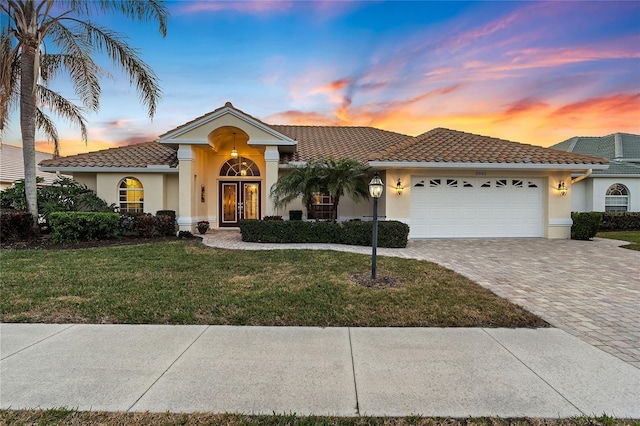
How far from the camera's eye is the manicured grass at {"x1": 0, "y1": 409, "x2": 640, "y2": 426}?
2.30 meters

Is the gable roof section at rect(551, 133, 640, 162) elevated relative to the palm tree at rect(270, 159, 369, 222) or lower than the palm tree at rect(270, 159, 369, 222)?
elevated

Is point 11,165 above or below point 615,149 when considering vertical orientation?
below

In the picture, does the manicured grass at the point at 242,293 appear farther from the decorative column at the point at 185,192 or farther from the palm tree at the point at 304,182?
the decorative column at the point at 185,192

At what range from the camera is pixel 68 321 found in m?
4.28

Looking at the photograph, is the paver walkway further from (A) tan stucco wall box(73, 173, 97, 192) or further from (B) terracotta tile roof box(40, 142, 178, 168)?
(A) tan stucco wall box(73, 173, 97, 192)

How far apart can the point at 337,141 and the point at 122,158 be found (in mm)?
11003

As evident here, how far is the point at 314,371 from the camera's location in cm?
303

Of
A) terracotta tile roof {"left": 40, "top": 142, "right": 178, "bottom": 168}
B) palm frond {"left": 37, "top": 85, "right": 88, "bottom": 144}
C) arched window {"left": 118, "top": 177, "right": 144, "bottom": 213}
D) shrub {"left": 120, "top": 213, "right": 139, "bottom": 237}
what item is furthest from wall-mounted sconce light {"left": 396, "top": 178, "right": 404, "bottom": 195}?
palm frond {"left": 37, "top": 85, "right": 88, "bottom": 144}

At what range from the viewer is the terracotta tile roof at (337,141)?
15.3m

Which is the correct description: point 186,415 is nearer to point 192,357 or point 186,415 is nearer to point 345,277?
point 192,357

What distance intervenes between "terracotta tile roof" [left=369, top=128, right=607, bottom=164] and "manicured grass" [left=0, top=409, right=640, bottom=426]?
10030mm

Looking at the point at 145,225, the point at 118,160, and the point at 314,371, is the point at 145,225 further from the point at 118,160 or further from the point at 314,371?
the point at 314,371

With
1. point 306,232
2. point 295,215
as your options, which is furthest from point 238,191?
point 306,232

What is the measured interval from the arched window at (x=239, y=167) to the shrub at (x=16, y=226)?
7567mm
